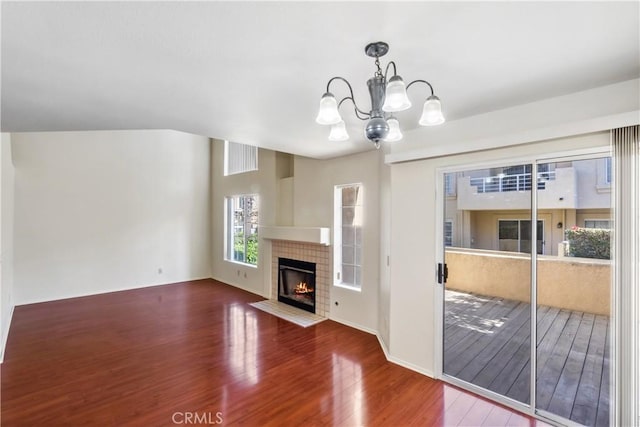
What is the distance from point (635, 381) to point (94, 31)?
3.65 metres

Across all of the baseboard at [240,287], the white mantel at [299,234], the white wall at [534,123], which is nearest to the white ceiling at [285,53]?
the white wall at [534,123]

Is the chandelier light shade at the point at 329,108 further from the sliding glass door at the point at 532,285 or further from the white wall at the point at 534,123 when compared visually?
the sliding glass door at the point at 532,285

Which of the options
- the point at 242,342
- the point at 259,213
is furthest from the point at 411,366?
the point at 259,213

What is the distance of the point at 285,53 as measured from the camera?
159 cm

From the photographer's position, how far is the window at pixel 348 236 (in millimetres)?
4367

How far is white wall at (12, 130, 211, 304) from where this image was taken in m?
5.40

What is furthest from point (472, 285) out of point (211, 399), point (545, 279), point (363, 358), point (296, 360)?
point (211, 399)

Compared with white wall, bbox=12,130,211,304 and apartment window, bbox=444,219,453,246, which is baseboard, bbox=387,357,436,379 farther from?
white wall, bbox=12,130,211,304

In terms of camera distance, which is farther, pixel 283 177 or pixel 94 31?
pixel 283 177

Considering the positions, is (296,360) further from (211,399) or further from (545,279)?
A: (545,279)

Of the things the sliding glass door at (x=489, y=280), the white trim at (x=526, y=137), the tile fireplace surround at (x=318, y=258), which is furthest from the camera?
the tile fireplace surround at (x=318, y=258)

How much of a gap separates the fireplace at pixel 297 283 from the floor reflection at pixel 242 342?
0.75 meters

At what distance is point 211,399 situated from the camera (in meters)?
2.56

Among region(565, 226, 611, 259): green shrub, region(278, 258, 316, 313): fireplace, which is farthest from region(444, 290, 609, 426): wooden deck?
region(278, 258, 316, 313): fireplace
